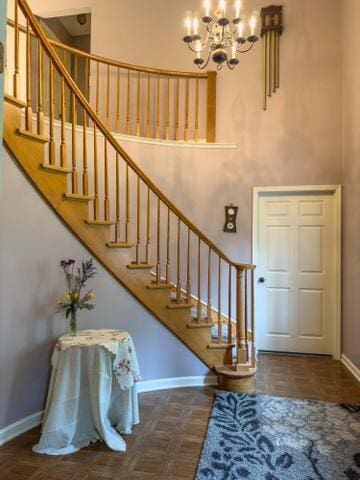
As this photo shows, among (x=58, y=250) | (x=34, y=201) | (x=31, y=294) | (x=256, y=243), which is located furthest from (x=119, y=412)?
(x=256, y=243)

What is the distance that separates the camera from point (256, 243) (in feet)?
14.1

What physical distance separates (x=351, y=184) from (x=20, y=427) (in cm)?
375

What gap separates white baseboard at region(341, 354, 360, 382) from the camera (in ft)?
11.3

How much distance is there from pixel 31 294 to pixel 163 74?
3109mm

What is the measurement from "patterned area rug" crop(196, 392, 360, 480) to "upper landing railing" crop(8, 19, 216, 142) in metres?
3.12

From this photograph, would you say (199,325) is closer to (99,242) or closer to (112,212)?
(99,242)

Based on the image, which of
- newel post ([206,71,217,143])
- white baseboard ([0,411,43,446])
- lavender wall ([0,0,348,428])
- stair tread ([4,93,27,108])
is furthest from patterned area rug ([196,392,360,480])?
newel post ([206,71,217,143])

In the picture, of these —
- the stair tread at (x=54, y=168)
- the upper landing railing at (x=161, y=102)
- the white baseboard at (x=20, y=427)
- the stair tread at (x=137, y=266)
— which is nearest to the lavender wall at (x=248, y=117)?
the upper landing railing at (x=161, y=102)

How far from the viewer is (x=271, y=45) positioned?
4.31 metres

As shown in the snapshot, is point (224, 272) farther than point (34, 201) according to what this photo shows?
Yes

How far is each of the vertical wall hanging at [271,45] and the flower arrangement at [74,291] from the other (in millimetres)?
3126

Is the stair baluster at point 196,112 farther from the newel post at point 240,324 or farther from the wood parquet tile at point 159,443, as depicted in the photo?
the wood parquet tile at point 159,443

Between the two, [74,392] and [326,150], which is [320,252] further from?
[74,392]

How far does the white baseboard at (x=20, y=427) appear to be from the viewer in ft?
7.41
